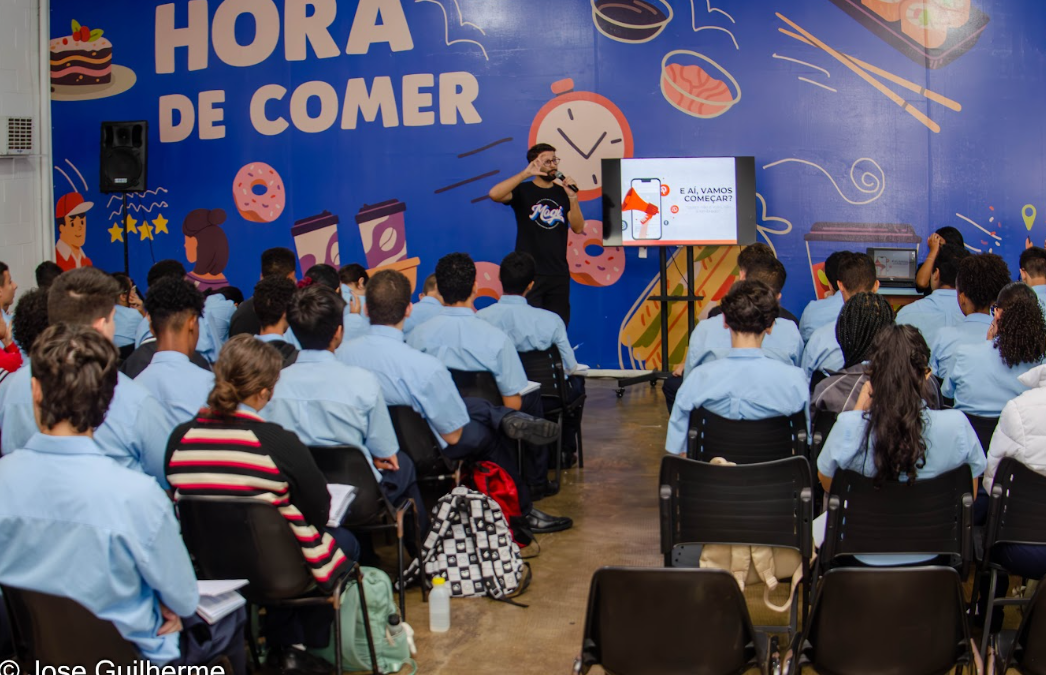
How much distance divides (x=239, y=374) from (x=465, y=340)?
2021 mm

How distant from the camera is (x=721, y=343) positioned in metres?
4.91

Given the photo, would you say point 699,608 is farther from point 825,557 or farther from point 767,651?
point 825,557

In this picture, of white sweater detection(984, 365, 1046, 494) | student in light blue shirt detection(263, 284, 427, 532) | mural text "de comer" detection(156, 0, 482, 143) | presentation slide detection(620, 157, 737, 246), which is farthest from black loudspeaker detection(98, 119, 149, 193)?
white sweater detection(984, 365, 1046, 494)

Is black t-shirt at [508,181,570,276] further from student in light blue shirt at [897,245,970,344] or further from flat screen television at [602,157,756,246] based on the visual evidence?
student in light blue shirt at [897,245,970,344]

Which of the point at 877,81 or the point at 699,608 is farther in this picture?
the point at 877,81

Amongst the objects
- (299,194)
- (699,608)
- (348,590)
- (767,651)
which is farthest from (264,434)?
(299,194)

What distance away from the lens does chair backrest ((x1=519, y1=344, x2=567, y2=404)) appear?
5539mm

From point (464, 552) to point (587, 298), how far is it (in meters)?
4.98

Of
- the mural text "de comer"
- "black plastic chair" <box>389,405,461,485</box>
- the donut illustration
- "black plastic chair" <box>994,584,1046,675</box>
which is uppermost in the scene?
the mural text "de comer"

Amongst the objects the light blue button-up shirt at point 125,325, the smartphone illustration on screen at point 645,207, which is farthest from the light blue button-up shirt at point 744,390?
the smartphone illustration on screen at point 645,207

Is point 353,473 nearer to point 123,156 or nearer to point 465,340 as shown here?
point 465,340

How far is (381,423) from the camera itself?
11.9ft

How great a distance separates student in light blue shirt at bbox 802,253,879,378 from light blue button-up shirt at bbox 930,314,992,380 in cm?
38

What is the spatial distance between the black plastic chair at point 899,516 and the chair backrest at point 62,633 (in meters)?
1.89
